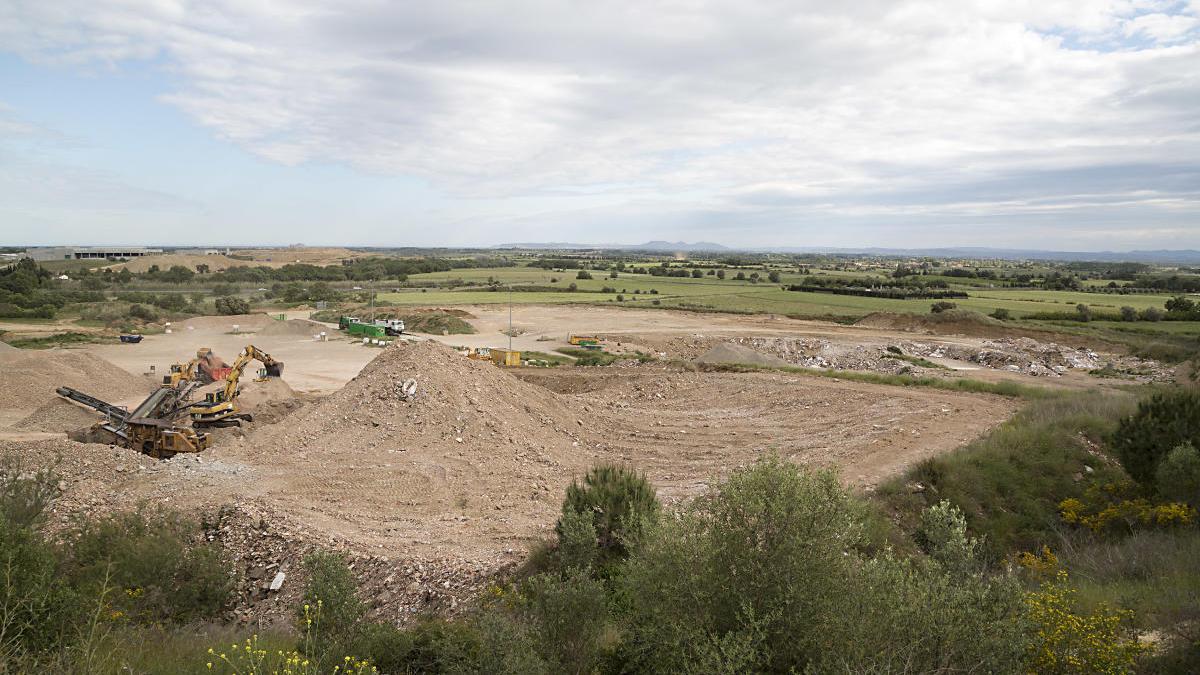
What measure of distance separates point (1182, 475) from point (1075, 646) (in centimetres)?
876

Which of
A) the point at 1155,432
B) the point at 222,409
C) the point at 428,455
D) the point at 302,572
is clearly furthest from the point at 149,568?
the point at 1155,432

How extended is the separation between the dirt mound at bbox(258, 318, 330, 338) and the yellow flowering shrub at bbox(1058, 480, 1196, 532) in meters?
54.1

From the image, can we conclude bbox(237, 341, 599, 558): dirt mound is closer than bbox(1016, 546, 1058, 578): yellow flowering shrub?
No

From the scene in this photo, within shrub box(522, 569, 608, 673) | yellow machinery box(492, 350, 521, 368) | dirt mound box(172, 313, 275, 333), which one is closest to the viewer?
shrub box(522, 569, 608, 673)

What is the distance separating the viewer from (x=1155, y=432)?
14297 millimetres

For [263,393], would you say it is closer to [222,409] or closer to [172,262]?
[222,409]

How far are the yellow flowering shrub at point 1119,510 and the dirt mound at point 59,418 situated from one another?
29813 mm

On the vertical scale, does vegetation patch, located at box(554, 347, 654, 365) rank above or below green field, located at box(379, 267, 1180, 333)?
below

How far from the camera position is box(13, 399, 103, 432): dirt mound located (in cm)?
2434

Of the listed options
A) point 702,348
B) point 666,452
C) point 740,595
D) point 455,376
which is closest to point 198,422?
point 455,376

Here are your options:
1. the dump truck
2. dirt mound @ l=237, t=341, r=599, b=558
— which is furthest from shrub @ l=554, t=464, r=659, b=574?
the dump truck

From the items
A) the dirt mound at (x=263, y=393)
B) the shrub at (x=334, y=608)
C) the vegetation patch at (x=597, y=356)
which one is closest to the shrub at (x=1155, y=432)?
the shrub at (x=334, y=608)

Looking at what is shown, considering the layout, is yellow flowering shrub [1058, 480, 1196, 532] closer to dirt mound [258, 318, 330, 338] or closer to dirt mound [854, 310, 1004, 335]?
dirt mound [854, 310, 1004, 335]

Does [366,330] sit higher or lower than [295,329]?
higher
